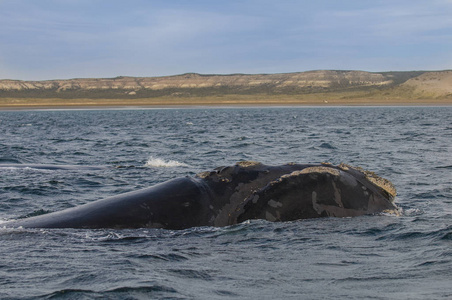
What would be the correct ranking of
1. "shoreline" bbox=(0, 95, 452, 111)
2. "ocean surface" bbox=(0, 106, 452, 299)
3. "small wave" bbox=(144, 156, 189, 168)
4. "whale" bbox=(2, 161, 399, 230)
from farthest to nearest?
"shoreline" bbox=(0, 95, 452, 111), "small wave" bbox=(144, 156, 189, 168), "whale" bbox=(2, 161, 399, 230), "ocean surface" bbox=(0, 106, 452, 299)

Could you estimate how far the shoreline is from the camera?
141 m

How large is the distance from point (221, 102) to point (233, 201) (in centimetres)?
16667

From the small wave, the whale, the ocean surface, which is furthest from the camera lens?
the small wave

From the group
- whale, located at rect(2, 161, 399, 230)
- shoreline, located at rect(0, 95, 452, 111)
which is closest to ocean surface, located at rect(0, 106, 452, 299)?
whale, located at rect(2, 161, 399, 230)

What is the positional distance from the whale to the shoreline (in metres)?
128

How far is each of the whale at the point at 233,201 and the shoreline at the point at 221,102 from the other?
128 meters

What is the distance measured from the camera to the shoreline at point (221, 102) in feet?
462

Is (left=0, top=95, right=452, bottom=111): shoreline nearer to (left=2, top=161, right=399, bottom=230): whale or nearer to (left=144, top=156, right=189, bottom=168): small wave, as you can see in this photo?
(left=144, top=156, right=189, bottom=168): small wave

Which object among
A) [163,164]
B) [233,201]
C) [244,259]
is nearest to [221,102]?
[163,164]

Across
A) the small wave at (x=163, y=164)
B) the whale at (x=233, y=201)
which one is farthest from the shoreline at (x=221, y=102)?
the whale at (x=233, y=201)

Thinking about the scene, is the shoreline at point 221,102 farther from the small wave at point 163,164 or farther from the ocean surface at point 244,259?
the ocean surface at point 244,259

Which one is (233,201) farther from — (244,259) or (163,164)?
(163,164)

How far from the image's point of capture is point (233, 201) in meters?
7.82

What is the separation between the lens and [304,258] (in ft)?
21.8
